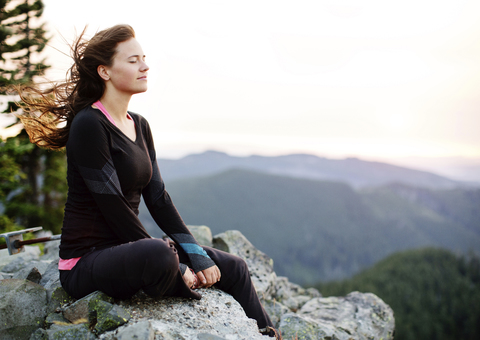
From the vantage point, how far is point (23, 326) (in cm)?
367

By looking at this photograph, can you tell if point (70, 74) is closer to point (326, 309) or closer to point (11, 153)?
point (326, 309)

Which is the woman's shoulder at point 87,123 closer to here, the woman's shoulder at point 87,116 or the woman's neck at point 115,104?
the woman's shoulder at point 87,116

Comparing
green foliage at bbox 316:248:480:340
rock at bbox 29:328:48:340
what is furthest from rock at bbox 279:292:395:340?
green foliage at bbox 316:248:480:340

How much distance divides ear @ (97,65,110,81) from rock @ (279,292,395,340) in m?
4.08

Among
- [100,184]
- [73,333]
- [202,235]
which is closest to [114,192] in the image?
[100,184]

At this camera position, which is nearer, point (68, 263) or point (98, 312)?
point (98, 312)

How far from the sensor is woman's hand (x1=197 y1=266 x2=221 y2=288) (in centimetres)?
389

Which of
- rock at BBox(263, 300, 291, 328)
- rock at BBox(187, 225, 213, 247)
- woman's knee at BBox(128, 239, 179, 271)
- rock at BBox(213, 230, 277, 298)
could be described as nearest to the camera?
woman's knee at BBox(128, 239, 179, 271)

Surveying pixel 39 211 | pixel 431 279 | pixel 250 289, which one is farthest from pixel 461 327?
pixel 250 289

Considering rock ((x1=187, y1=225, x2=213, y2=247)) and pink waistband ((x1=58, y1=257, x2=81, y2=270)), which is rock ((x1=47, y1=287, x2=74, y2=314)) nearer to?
pink waistband ((x1=58, y1=257, x2=81, y2=270))

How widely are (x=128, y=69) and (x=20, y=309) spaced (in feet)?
9.17

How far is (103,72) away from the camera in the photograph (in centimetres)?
360

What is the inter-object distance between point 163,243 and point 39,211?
82.7 ft

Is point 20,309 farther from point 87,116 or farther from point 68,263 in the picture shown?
point 87,116
